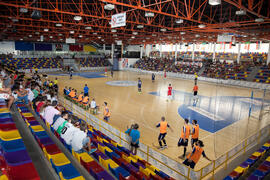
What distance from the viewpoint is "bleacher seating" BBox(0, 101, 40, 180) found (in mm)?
3490

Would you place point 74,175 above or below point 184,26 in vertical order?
below

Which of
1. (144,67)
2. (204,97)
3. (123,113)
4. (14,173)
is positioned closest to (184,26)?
(204,97)

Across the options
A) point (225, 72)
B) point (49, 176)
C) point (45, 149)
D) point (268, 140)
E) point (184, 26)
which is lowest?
point (268, 140)

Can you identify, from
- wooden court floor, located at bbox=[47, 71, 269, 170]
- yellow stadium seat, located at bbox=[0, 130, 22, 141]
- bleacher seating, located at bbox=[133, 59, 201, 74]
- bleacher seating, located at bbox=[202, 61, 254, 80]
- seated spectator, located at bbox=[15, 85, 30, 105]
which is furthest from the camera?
bleacher seating, located at bbox=[133, 59, 201, 74]

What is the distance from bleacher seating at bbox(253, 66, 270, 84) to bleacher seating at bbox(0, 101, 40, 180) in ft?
94.2

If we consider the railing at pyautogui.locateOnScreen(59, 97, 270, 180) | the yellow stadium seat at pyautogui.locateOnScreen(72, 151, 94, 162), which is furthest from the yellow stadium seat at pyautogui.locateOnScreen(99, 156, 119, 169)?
the railing at pyautogui.locateOnScreen(59, 97, 270, 180)

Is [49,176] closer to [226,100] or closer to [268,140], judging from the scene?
[268,140]

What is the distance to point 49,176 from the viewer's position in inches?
170

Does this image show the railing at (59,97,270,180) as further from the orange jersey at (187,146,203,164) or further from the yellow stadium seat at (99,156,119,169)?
the yellow stadium seat at (99,156,119,169)

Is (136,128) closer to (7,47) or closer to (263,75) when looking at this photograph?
(263,75)

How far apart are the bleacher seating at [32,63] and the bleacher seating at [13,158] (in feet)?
126

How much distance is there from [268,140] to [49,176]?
10.1 meters

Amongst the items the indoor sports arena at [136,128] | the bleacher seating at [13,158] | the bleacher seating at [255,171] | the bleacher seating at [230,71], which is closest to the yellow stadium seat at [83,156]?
the indoor sports arena at [136,128]

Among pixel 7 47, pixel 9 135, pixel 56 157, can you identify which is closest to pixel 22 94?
pixel 9 135
